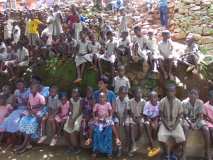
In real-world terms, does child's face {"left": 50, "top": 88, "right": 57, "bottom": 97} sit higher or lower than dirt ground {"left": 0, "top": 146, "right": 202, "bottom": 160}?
higher

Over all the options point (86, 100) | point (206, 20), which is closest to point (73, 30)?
point (86, 100)

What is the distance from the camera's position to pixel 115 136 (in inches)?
359

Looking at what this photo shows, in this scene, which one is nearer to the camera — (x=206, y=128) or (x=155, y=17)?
(x=206, y=128)

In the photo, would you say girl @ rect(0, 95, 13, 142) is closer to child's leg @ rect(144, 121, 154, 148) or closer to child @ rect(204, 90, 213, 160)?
child's leg @ rect(144, 121, 154, 148)

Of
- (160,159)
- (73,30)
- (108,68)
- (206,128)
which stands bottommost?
(160,159)

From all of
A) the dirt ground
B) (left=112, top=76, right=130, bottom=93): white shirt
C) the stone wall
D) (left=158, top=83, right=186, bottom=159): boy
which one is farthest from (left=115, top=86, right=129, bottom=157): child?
the stone wall

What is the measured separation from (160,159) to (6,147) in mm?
3221

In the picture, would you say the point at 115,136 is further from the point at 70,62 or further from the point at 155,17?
Answer: the point at 155,17

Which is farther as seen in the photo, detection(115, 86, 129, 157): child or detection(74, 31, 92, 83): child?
detection(74, 31, 92, 83): child

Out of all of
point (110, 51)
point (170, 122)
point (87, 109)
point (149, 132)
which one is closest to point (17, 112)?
point (87, 109)

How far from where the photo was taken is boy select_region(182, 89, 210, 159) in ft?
29.0

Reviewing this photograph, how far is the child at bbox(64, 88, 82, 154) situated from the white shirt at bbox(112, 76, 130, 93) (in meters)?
0.80

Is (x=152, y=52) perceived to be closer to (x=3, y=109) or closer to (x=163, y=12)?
(x=163, y=12)

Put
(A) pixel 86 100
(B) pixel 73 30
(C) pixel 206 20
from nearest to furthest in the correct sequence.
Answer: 1. (A) pixel 86 100
2. (B) pixel 73 30
3. (C) pixel 206 20
